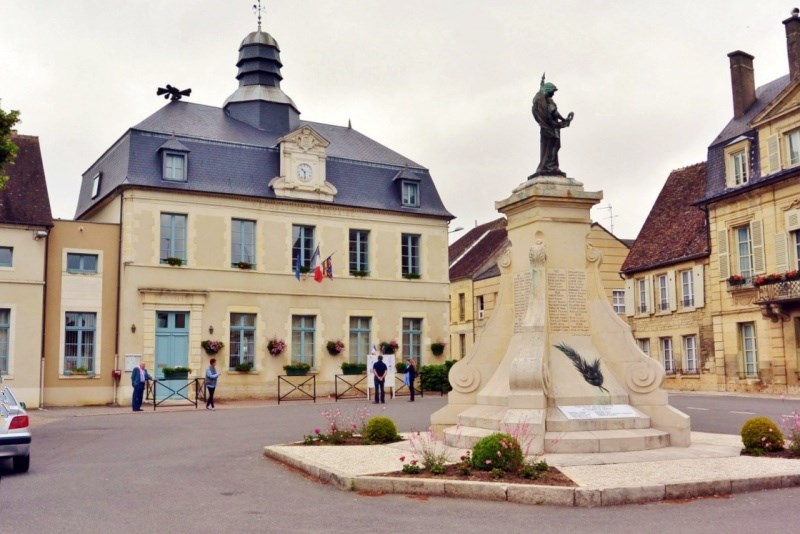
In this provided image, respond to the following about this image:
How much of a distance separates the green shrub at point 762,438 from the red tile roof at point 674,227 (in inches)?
903

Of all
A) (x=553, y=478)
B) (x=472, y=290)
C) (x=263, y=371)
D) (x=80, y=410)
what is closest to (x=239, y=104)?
(x=263, y=371)

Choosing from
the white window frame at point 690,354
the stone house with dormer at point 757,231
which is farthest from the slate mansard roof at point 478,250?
the stone house with dormer at point 757,231

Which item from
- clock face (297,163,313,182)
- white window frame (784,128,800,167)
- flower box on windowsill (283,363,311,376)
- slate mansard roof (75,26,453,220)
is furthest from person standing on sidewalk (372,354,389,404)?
white window frame (784,128,800,167)

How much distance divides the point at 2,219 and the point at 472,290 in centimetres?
2477

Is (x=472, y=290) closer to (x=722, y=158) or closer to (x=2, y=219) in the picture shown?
(x=722, y=158)

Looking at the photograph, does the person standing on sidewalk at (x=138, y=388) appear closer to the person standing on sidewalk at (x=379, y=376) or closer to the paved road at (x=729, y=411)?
the person standing on sidewalk at (x=379, y=376)

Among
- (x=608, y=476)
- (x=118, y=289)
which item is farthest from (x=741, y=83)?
(x=608, y=476)

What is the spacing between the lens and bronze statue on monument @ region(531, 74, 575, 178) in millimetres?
12594

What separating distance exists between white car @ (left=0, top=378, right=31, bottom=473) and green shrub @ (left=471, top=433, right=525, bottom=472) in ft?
18.5

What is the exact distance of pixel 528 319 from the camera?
11727mm

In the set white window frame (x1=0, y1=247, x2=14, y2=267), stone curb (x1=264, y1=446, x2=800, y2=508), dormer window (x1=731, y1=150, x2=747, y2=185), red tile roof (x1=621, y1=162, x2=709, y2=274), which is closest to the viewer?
stone curb (x1=264, y1=446, x2=800, y2=508)

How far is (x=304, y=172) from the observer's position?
30172 millimetres

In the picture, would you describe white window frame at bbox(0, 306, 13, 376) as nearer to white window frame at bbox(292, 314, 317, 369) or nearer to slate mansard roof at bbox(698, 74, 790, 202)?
white window frame at bbox(292, 314, 317, 369)

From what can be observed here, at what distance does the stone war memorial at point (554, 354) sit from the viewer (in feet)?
35.4
